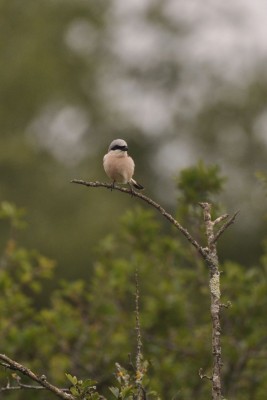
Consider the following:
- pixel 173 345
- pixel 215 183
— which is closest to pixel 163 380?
pixel 173 345

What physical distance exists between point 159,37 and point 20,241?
1720cm

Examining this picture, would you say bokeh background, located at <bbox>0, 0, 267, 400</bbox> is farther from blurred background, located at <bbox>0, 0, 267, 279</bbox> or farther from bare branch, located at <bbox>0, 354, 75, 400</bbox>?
bare branch, located at <bbox>0, 354, 75, 400</bbox>

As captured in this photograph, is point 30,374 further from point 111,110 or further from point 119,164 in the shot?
point 111,110

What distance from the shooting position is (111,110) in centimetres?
3659

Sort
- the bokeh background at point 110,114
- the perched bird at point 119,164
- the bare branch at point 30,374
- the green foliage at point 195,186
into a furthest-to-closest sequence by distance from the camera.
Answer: the bokeh background at point 110,114
the green foliage at point 195,186
the perched bird at point 119,164
the bare branch at point 30,374

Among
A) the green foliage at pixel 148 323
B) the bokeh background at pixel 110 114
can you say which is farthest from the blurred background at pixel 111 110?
the green foliage at pixel 148 323

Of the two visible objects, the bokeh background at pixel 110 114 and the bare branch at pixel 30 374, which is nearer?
the bare branch at pixel 30 374

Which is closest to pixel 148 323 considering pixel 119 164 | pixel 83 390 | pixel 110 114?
pixel 119 164

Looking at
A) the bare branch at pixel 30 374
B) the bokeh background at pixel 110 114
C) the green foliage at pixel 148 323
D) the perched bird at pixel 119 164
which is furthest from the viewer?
the bokeh background at pixel 110 114

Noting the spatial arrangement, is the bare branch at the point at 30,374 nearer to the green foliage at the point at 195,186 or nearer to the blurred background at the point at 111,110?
the green foliage at the point at 195,186

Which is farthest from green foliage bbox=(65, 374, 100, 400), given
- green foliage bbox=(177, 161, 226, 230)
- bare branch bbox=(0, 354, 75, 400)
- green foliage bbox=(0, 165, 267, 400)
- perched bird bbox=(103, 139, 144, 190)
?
green foliage bbox=(0, 165, 267, 400)

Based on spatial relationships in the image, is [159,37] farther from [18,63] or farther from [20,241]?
[20,241]

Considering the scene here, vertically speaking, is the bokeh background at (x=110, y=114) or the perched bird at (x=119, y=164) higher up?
the bokeh background at (x=110, y=114)

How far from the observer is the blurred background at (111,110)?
96.2ft
